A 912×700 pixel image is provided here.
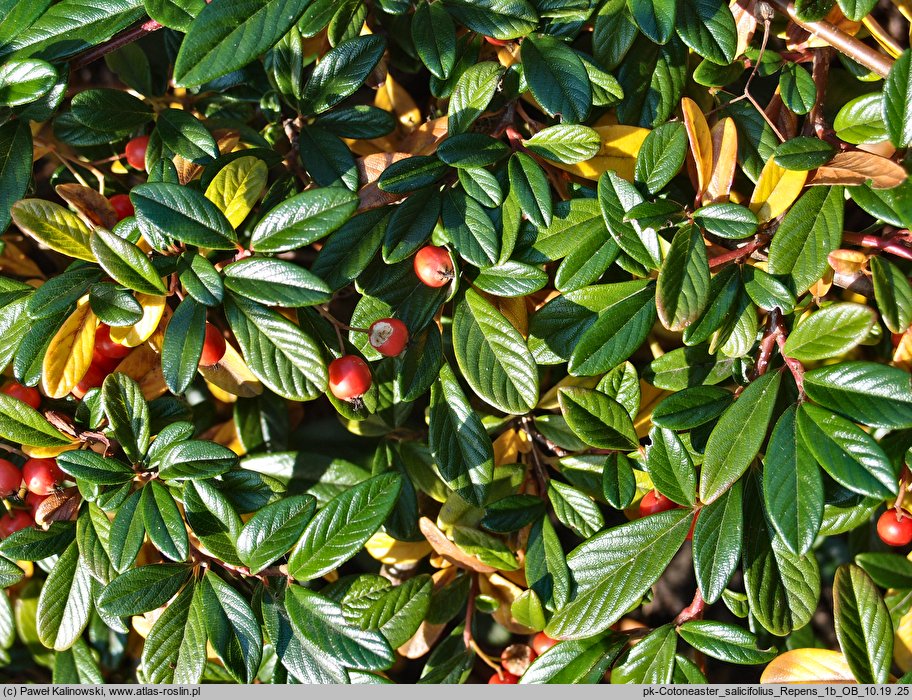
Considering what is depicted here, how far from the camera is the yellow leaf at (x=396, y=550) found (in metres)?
1.38

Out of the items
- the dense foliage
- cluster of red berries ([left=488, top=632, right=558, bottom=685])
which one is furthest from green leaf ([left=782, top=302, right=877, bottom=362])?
cluster of red berries ([left=488, top=632, right=558, bottom=685])

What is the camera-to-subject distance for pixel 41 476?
118cm

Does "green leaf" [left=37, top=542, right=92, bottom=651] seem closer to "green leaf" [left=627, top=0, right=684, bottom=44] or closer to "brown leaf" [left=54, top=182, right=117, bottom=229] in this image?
"brown leaf" [left=54, top=182, right=117, bottom=229]

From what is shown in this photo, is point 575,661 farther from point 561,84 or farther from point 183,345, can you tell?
point 561,84

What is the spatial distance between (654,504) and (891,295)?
44cm

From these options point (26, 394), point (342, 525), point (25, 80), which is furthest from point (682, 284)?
point (26, 394)

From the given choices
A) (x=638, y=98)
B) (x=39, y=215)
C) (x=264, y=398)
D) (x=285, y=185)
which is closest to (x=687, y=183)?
(x=638, y=98)

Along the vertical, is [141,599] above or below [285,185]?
below

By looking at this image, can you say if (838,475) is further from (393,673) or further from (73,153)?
(73,153)

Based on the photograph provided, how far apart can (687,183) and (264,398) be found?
2.74ft

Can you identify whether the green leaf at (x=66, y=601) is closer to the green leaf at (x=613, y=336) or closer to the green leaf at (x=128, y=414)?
the green leaf at (x=128, y=414)

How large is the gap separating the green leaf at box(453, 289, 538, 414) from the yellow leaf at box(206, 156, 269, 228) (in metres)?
0.34

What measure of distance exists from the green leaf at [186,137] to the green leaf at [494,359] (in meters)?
0.45

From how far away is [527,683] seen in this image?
1.19m
